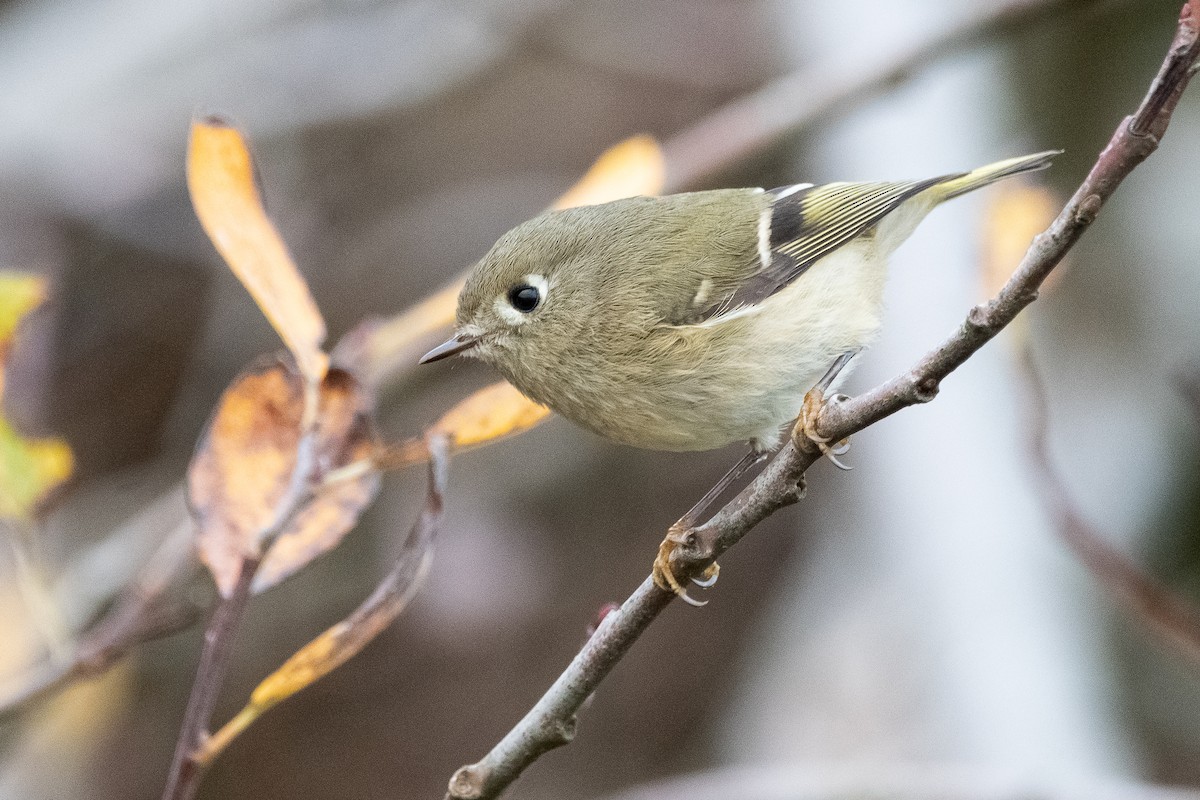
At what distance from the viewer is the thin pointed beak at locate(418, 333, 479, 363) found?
5.13ft

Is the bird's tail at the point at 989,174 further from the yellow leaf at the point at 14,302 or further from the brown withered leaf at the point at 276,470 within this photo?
the yellow leaf at the point at 14,302

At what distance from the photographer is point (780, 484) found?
100 centimetres

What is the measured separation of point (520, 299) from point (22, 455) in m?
0.70

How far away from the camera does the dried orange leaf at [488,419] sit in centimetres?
113

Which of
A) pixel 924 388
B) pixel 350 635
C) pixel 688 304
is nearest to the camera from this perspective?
pixel 924 388

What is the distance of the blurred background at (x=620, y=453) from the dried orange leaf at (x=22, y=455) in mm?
670

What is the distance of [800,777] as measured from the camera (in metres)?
1.81

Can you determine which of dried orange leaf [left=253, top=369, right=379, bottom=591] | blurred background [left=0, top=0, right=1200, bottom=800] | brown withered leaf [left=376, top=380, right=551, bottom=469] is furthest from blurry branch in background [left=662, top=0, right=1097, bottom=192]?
dried orange leaf [left=253, top=369, right=379, bottom=591]

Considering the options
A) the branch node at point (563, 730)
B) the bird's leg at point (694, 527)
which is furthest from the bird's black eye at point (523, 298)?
the branch node at point (563, 730)

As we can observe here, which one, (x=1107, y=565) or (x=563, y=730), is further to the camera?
(x=1107, y=565)

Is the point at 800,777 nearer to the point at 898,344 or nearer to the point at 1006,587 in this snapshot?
the point at 1006,587

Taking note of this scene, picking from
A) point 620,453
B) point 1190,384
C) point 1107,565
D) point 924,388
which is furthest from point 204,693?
point 620,453

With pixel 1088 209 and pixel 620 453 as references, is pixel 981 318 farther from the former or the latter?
pixel 620 453

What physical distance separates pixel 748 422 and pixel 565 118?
343cm
